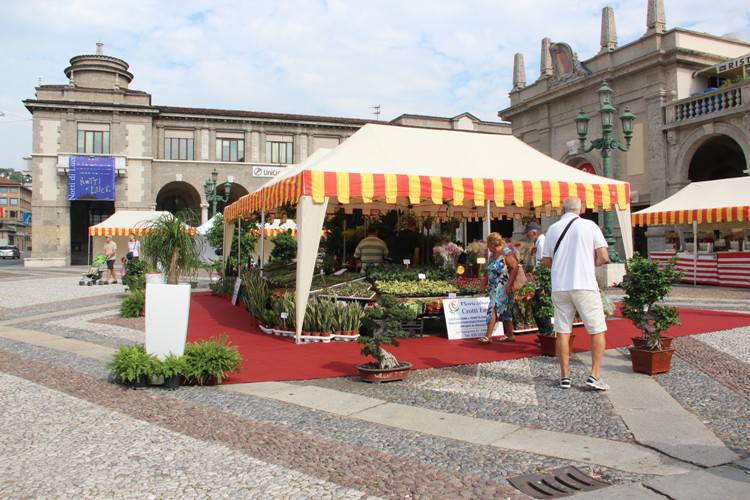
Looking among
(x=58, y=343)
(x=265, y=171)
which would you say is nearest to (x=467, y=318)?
(x=58, y=343)

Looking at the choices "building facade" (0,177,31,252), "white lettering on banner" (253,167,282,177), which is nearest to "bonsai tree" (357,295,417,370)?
"white lettering on banner" (253,167,282,177)

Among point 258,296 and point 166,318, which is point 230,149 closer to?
point 258,296

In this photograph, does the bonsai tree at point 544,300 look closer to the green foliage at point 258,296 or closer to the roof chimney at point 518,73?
the green foliage at point 258,296

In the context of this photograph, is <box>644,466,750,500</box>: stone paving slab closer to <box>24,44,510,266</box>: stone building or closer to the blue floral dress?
the blue floral dress

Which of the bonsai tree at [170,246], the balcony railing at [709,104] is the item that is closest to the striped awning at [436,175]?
the bonsai tree at [170,246]

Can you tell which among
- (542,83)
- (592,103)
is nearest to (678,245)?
(592,103)

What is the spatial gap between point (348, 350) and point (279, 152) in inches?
1461

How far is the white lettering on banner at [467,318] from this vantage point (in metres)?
9.09

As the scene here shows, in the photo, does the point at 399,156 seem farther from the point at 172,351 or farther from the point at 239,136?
the point at 239,136

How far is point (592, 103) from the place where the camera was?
27.1 metres

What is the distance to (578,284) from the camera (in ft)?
19.3

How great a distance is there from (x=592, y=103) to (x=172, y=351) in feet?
83.1

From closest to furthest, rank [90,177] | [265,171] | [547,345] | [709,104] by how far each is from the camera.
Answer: [547,345], [709,104], [90,177], [265,171]

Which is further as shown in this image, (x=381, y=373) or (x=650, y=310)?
(x=650, y=310)
